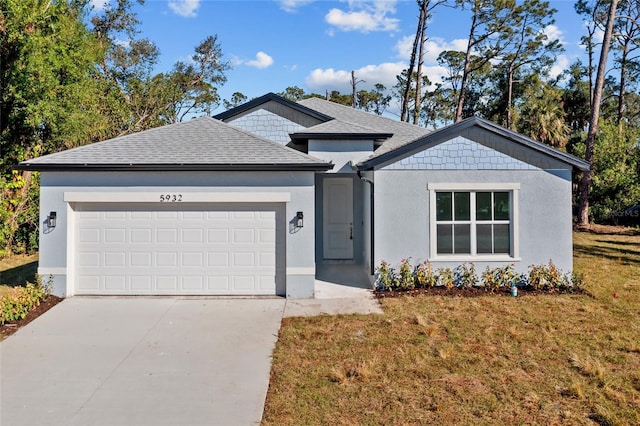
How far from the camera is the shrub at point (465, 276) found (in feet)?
30.8

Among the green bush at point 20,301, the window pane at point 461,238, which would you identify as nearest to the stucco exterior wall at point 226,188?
the green bush at point 20,301

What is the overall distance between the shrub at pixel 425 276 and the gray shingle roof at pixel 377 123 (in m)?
4.63

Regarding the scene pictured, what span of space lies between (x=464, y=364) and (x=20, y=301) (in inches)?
315

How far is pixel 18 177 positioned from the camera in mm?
13891

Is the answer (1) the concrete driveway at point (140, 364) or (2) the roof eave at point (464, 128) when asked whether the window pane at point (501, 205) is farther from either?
(1) the concrete driveway at point (140, 364)

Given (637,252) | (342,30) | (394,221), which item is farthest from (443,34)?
(394,221)

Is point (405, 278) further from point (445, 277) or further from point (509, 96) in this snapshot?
point (509, 96)

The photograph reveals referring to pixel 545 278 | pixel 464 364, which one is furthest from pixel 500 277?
pixel 464 364

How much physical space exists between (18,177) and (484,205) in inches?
600

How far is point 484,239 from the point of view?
9.53 metres

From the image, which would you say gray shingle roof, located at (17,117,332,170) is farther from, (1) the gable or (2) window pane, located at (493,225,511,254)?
(2) window pane, located at (493,225,511,254)

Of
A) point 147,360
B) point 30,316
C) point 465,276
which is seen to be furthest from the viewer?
point 465,276

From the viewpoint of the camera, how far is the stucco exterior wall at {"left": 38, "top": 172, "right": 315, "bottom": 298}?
345 inches

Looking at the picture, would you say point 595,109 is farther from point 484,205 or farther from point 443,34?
point 484,205
